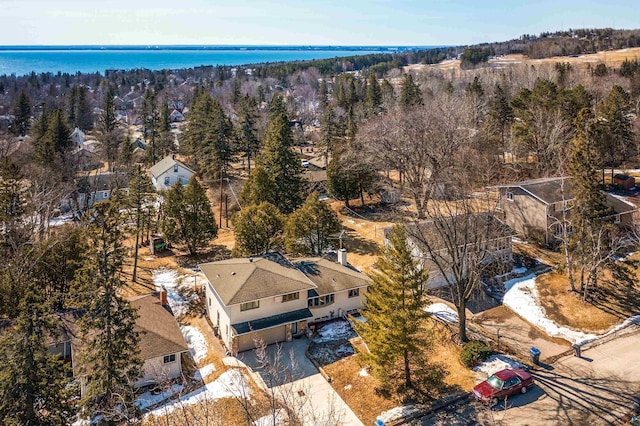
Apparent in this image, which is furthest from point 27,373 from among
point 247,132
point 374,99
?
point 374,99

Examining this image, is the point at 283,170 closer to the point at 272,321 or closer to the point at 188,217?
the point at 188,217

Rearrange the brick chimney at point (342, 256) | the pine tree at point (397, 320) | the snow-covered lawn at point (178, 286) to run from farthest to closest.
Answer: the brick chimney at point (342, 256) < the snow-covered lawn at point (178, 286) < the pine tree at point (397, 320)

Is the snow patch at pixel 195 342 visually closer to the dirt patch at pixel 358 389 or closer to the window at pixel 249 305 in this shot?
the window at pixel 249 305

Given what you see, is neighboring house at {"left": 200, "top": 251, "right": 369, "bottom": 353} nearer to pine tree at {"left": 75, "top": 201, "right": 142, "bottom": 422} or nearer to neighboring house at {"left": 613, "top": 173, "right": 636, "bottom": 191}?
pine tree at {"left": 75, "top": 201, "right": 142, "bottom": 422}

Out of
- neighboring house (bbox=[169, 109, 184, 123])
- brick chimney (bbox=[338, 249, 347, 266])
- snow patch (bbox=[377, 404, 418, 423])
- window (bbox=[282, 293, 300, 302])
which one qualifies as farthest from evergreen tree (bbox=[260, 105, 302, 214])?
neighboring house (bbox=[169, 109, 184, 123])

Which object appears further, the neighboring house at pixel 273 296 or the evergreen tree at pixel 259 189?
the evergreen tree at pixel 259 189

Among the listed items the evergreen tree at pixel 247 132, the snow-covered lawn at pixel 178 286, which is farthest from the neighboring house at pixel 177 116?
the snow-covered lawn at pixel 178 286
